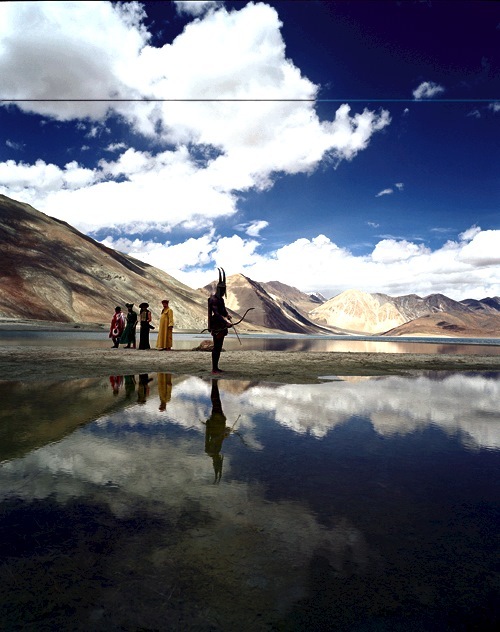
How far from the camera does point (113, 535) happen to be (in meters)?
2.76

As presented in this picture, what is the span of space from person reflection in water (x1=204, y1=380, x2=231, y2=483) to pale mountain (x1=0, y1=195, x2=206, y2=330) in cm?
7972

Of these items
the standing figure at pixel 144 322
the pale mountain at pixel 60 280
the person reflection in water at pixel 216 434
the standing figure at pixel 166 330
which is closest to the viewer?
the person reflection in water at pixel 216 434

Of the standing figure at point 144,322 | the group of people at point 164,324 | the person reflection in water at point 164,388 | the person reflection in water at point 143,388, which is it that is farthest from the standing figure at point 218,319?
the standing figure at point 144,322

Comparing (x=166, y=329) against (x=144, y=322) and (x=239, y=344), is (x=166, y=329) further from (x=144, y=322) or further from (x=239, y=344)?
(x=239, y=344)

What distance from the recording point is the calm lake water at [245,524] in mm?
2102

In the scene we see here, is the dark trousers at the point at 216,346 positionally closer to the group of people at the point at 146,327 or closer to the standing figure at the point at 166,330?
the group of people at the point at 146,327

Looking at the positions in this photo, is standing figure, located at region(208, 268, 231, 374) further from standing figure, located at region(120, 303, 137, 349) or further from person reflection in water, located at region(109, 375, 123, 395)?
standing figure, located at region(120, 303, 137, 349)

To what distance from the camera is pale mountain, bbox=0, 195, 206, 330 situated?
90.4 metres

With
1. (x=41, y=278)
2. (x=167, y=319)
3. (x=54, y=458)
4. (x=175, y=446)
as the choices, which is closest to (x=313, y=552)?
(x=175, y=446)

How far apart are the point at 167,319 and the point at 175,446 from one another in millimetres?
18175

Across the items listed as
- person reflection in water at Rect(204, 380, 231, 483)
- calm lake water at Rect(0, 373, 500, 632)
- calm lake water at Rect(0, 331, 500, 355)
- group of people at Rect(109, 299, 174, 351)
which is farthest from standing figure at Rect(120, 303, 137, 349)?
calm lake water at Rect(0, 373, 500, 632)

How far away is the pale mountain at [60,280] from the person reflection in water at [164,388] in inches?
2927

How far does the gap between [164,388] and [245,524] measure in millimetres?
7007

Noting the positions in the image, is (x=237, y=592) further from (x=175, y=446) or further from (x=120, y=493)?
(x=175, y=446)
